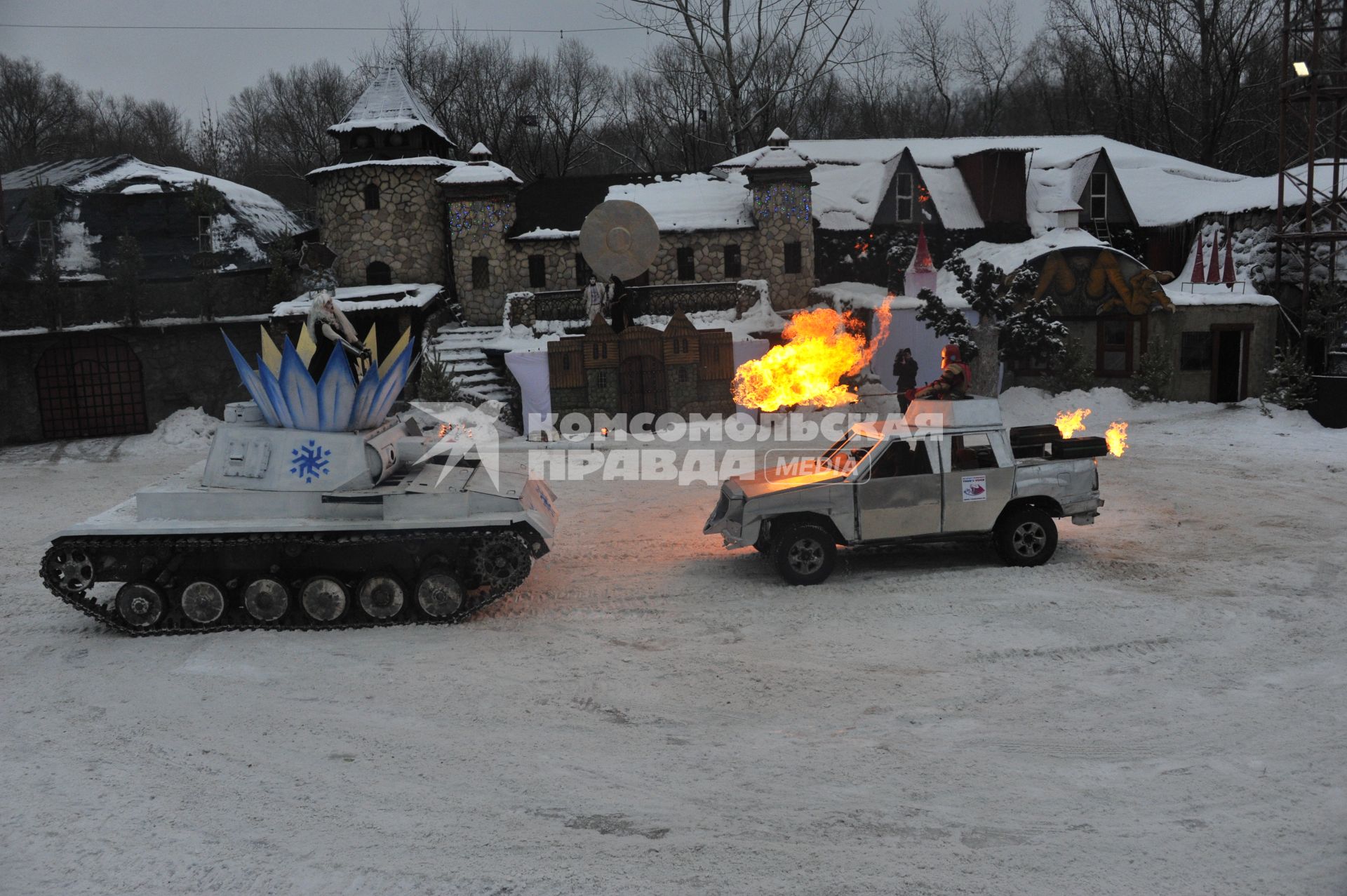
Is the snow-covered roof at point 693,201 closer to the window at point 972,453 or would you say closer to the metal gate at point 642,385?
the metal gate at point 642,385

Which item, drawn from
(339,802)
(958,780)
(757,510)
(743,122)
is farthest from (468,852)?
(743,122)

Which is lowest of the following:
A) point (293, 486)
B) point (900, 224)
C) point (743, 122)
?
point (293, 486)

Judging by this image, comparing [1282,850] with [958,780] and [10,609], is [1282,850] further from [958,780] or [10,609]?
[10,609]

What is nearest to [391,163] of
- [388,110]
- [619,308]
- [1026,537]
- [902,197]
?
[388,110]

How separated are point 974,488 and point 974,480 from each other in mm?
93

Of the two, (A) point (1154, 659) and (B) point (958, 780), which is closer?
(B) point (958, 780)

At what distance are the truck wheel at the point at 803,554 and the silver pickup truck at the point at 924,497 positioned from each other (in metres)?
0.01

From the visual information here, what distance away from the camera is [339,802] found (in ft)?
22.3

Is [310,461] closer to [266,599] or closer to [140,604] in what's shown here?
[266,599]

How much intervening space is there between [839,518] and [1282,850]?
5858 millimetres

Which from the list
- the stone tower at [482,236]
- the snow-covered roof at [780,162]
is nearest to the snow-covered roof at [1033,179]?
the snow-covered roof at [780,162]

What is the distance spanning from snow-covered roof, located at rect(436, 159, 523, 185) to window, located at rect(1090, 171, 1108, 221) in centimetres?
1709

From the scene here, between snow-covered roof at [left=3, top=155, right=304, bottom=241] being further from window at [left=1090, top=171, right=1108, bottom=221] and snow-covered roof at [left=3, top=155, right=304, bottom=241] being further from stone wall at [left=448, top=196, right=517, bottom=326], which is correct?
window at [left=1090, top=171, right=1108, bottom=221]

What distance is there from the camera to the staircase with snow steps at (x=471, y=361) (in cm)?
2358
